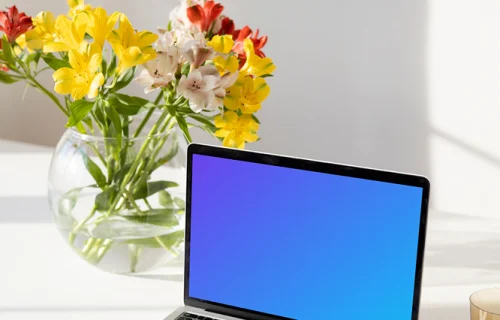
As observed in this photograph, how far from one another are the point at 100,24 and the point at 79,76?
83 mm

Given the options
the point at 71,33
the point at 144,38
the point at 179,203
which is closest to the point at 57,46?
the point at 71,33

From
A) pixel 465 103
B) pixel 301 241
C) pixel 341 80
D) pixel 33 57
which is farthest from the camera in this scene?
pixel 341 80

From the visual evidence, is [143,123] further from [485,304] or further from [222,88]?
[485,304]

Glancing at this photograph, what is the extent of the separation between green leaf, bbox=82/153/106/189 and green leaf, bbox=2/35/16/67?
199mm

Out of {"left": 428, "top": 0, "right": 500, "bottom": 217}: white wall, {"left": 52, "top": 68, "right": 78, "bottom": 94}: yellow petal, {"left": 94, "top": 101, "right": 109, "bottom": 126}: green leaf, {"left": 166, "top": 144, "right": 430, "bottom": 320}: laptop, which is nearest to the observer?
{"left": 166, "top": 144, "right": 430, "bottom": 320}: laptop

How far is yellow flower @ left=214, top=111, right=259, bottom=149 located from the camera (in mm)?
1195

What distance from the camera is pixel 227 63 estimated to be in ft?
3.82

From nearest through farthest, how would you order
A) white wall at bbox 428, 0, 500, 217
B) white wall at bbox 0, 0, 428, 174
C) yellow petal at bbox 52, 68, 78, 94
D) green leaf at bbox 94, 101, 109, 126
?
1. yellow petal at bbox 52, 68, 78, 94
2. green leaf at bbox 94, 101, 109, 126
3. white wall at bbox 428, 0, 500, 217
4. white wall at bbox 0, 0, 428, 174

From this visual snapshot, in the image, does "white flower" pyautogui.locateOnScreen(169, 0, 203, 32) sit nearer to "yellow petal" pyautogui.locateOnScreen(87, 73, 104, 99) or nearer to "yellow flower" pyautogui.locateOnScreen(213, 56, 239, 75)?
"yellow flower" pyautogui.locateOnScreen(213, 56, 239, 75)

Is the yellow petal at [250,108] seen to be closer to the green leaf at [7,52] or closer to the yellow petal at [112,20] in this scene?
the yellow petal at [112,20]

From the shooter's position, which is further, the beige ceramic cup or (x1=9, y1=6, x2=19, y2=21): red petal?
(x1=9, y1=6, x2=19, y2=21): red petal

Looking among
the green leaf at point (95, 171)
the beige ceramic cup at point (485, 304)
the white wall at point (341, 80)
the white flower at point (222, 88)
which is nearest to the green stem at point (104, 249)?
the green leaf at point (95, 171)

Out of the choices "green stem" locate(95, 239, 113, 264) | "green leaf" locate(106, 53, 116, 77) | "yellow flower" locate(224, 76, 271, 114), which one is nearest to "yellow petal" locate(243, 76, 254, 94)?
"yellow flower" locate(224, 76, 271, 114)

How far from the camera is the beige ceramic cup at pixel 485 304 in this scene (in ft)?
3.48
